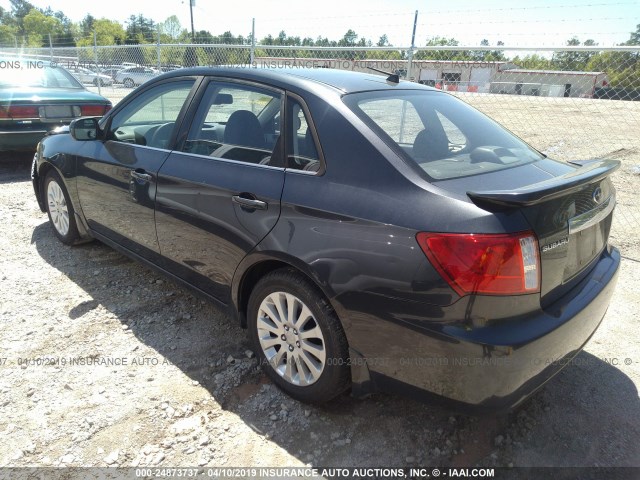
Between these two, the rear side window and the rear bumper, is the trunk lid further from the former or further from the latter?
the rear side window

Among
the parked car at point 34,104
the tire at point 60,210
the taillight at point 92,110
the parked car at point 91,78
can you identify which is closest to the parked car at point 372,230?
the tire at point 60,210

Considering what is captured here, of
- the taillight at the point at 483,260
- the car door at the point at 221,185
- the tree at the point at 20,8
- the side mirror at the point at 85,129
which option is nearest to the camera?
the taillight at the point at 483,260

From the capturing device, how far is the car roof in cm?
250

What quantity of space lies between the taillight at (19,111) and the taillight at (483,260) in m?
6.55

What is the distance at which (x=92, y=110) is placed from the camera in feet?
22.8

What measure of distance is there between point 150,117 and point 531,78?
36.4 ft

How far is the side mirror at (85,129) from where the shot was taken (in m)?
3.62

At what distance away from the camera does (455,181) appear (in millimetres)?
2031

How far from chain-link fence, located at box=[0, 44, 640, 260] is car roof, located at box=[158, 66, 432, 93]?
1696mm

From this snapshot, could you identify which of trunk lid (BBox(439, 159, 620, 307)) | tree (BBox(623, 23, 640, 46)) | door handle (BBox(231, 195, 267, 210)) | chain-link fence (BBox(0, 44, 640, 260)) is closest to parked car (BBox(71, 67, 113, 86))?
chain-link fence (BBox(0, 44, 640, 260))

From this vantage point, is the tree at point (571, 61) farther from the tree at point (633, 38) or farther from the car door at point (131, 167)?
A: the car door at point (131, 167)

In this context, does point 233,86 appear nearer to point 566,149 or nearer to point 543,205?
point 543,205

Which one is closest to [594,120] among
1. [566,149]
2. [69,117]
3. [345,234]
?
[566,149]

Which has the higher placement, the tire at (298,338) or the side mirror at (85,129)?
the side mirror at (85,129)
